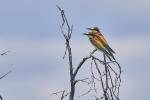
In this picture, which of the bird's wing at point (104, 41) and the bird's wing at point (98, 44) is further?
the bird's wing at point (104, 41)

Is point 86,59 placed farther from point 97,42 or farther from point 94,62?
point 97,42

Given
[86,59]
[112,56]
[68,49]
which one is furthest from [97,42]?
[68,49]

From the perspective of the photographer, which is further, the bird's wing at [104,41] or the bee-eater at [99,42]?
the bird's wing at [104,41]

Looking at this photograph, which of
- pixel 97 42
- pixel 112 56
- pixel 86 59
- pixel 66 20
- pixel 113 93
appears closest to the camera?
pixel 113 93

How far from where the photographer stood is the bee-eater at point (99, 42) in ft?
34.7

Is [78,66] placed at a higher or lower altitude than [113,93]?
higher

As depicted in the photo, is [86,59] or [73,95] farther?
[86,59]

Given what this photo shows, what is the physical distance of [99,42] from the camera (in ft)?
36.4

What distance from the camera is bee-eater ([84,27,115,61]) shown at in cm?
1058

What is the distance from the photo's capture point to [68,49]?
7.66 metres

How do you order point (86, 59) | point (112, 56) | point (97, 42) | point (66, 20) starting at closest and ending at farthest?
point (66, 20), point (86, 59), point (112, 56), point (97, 42)

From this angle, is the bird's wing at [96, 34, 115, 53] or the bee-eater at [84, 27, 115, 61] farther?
the bird's wing at [96, 34, 115, 53]

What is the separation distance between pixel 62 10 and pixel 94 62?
1163 mm

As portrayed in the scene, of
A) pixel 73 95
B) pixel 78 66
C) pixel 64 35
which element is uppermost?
pixel 64 35
